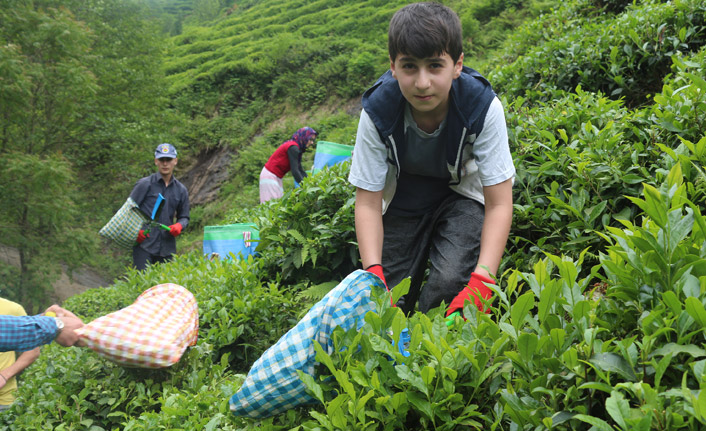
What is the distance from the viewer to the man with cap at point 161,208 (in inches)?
271

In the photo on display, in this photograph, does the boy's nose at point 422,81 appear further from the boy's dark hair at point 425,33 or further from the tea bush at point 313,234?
the tea bush at point 313,234

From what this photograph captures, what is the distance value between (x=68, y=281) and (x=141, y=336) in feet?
48.6

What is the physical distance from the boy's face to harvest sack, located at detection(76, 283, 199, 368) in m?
1.89

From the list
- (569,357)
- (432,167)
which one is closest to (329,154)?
(432,167)

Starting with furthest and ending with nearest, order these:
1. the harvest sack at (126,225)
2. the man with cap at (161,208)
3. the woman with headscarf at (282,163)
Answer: the woman with headscarf at (282,163) → the man with cap at (161,208) → the harvest sack at (126,225)

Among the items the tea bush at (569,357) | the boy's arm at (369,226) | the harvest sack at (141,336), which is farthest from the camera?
the harvest sack at (141,336)

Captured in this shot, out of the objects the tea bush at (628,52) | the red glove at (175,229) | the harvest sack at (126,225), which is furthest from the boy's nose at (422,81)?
the red glove at (175,229)

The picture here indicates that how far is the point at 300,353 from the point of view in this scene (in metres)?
2.00

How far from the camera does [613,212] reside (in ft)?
8.90

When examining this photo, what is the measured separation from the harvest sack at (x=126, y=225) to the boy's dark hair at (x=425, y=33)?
4.81 m

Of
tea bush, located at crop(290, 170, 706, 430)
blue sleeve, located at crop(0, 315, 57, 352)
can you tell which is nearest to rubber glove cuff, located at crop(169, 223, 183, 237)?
blue sleeve, located at crop(0, 315, 57, 352)

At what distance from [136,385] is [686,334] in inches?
112

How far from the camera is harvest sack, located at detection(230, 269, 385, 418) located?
6.48 feet

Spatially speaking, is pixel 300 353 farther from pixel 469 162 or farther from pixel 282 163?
pixel 282 163
